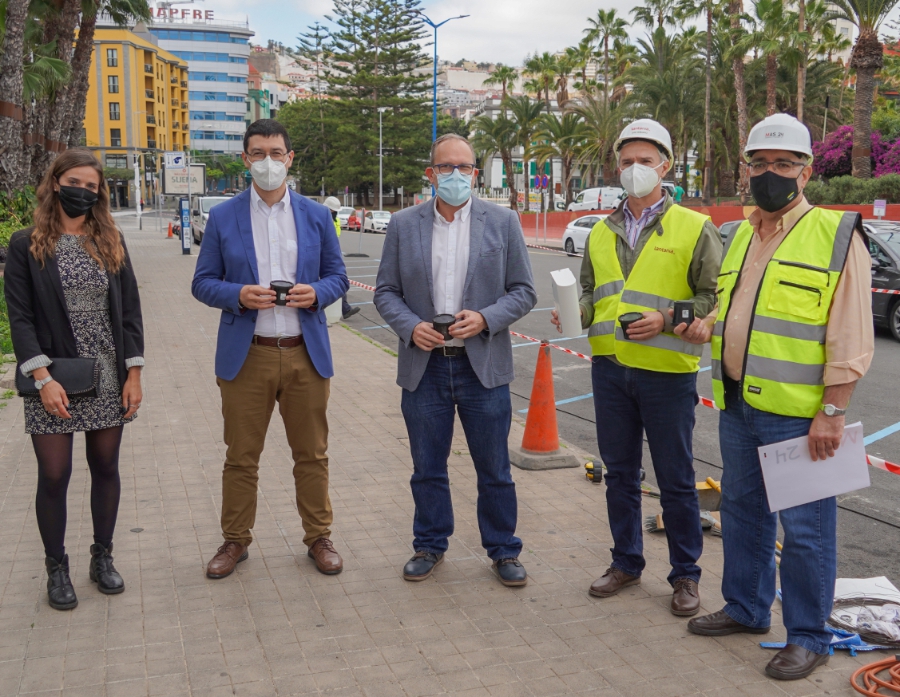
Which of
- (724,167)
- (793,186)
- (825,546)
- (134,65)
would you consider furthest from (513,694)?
(134,65)

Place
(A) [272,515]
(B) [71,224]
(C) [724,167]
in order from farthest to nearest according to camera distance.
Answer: (C) [724,167] < (A) [272,515] < (B) [71,224]

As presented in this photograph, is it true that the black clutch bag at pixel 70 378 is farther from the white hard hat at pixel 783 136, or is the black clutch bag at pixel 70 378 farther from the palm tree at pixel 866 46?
the palm tree at pixel 866 46

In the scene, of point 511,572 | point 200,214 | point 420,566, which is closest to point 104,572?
→ point 420,566

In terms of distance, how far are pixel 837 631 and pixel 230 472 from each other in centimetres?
294

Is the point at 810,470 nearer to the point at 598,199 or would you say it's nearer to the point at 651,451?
the point at 651,451

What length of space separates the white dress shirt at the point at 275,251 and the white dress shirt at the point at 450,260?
0.71 metres

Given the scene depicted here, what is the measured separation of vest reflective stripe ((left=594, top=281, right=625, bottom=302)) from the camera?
4.27 metres

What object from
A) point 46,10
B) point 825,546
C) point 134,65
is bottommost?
point 825,546

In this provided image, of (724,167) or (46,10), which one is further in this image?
(724,167)

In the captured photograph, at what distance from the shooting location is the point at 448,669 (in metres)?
3.65

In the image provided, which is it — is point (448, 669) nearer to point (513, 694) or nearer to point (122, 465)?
point (513, 694)

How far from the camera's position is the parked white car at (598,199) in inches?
1839

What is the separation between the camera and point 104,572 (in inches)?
172

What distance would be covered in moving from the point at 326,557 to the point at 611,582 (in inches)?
56.3
